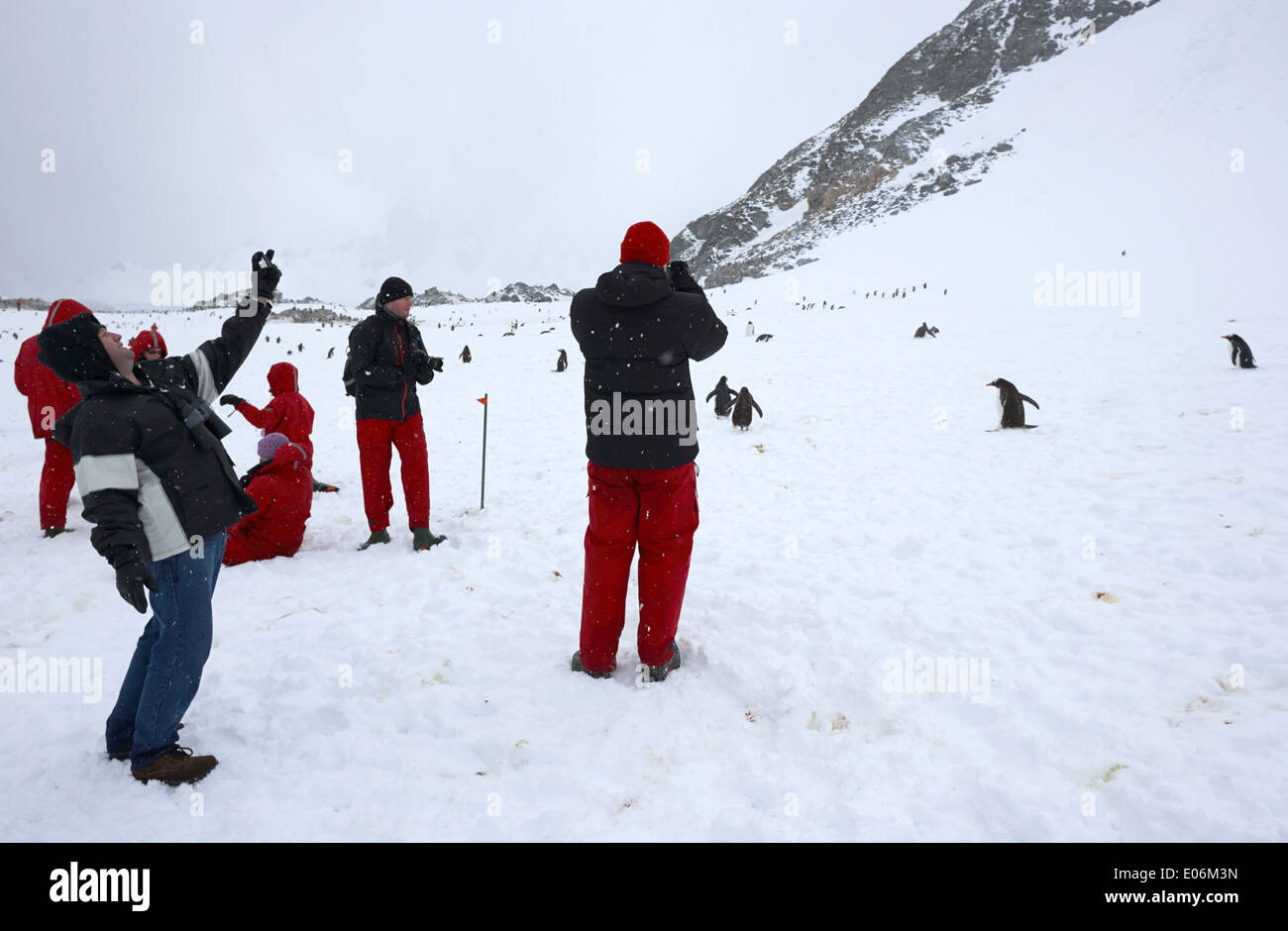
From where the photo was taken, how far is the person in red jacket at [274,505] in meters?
4.84

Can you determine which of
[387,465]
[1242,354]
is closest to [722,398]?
[387,465]

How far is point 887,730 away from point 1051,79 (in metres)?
69.9

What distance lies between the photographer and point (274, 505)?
4.91 m

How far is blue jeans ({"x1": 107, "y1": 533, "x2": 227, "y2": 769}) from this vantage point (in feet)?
7.98

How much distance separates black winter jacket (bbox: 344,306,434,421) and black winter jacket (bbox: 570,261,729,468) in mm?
2422

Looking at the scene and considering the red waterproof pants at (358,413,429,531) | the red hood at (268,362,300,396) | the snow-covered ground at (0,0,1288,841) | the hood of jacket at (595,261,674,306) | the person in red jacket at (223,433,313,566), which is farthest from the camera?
the red hood at (268,362,300,396)

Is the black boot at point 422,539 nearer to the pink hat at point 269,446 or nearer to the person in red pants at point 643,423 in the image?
the pink hat at point 269,446

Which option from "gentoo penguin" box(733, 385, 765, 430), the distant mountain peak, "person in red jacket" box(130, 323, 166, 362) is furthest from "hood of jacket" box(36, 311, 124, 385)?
the distant mountain peak

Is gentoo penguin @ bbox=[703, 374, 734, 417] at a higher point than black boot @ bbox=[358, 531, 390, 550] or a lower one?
higher

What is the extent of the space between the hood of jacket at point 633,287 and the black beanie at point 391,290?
2800 millimetres

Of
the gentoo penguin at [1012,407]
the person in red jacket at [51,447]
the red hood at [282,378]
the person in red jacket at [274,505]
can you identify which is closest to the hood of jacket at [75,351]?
the person in red jacket at [274,505]

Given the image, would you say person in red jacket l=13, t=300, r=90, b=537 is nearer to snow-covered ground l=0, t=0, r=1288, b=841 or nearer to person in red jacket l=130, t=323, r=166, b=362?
snow-covered ground l=0, t=0, r=1288, b=841

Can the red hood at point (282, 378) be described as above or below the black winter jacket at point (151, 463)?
above
